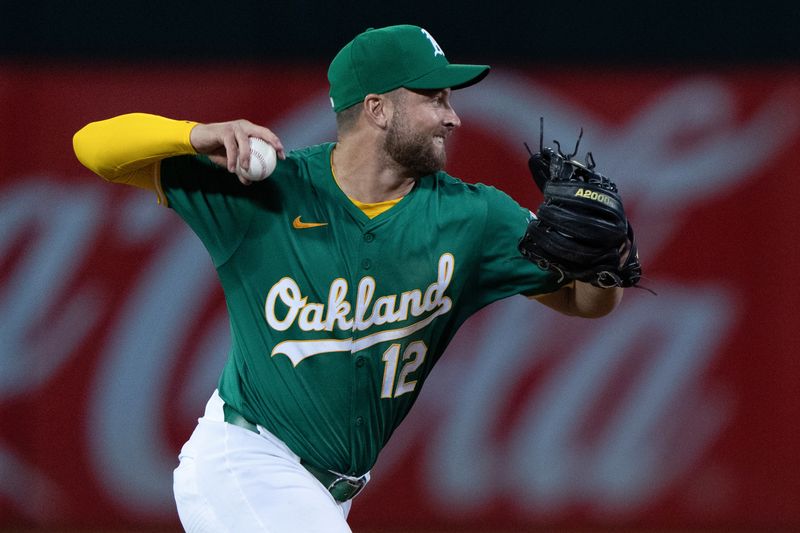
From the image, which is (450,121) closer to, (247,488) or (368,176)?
(368,176)

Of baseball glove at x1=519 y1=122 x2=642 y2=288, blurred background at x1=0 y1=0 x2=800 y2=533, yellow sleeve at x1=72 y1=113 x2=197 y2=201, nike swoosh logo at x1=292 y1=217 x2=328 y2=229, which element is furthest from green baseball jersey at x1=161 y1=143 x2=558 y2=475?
blurred background at x1=0 y1=0 x2=800 y2=533

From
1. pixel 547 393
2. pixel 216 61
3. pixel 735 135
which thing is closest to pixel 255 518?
pixel 547 393

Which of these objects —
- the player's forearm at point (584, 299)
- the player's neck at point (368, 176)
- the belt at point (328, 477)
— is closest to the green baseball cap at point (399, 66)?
the player's neck at point (368, 176)

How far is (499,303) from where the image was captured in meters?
5.40

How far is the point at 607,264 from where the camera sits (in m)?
2.72

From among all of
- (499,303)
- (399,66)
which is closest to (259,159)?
(399,66)

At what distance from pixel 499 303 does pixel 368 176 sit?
251 cm

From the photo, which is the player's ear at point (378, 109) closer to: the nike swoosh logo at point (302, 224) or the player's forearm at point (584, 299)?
the nike swoosh logo at point (302, 224)

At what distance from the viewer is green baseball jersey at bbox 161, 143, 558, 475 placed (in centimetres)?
281

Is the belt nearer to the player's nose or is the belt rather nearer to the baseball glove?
the baseball glove

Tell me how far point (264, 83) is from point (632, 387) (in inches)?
90.3

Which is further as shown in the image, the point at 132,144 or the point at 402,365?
the point at 402,365

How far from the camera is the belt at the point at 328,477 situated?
9.23 feet

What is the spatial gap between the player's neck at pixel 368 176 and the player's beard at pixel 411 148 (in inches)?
1.5
